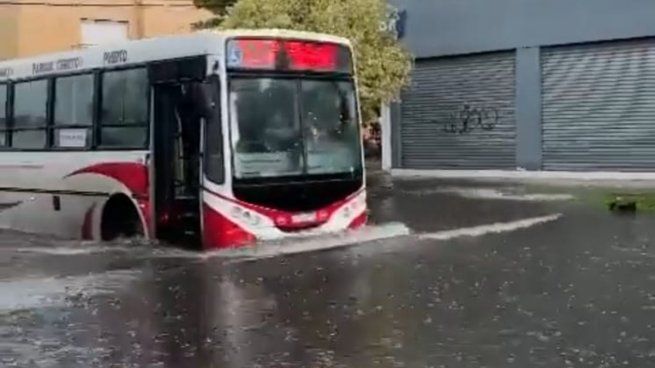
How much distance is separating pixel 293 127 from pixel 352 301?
3.97m

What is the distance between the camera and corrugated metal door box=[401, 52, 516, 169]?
29734 millimetres

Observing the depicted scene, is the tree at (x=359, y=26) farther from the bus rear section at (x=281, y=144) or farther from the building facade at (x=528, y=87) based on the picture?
the bus rear section at (x=281, y=144)

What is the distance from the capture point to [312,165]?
14.3 meters

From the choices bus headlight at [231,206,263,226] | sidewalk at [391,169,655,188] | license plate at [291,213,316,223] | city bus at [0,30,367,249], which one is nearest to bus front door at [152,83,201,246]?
city bus at [0,30,367,249]

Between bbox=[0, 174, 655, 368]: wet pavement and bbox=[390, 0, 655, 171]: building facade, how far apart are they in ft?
32.3

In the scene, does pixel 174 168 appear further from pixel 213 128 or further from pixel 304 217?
pixel 304 217

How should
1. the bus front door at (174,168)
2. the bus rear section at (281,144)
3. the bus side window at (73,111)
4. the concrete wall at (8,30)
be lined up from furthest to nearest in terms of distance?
1. the concrete wall at (8,30)
2. the bus side window at (73,111)
3. the bus front door at (174,168)
4. the bus rear section at (281,144)

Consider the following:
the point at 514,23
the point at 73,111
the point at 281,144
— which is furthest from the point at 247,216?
the point at 514,23

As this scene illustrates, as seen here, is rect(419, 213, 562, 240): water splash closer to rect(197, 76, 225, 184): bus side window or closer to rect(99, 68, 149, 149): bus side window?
rect(197, 76, 225, 184): bus side window

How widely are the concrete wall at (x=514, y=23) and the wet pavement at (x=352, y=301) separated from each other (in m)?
10.2

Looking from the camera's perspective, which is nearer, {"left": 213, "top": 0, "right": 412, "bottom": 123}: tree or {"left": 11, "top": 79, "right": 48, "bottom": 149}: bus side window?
{"left": 11, "top": 79, "right": 48, "bottom": 149}: bus side window

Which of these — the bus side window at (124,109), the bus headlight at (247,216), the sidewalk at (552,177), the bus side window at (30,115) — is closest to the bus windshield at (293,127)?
the bus headlight at (247,216)

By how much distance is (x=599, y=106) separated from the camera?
27.2m

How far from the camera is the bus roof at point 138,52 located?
1398 centimetres
